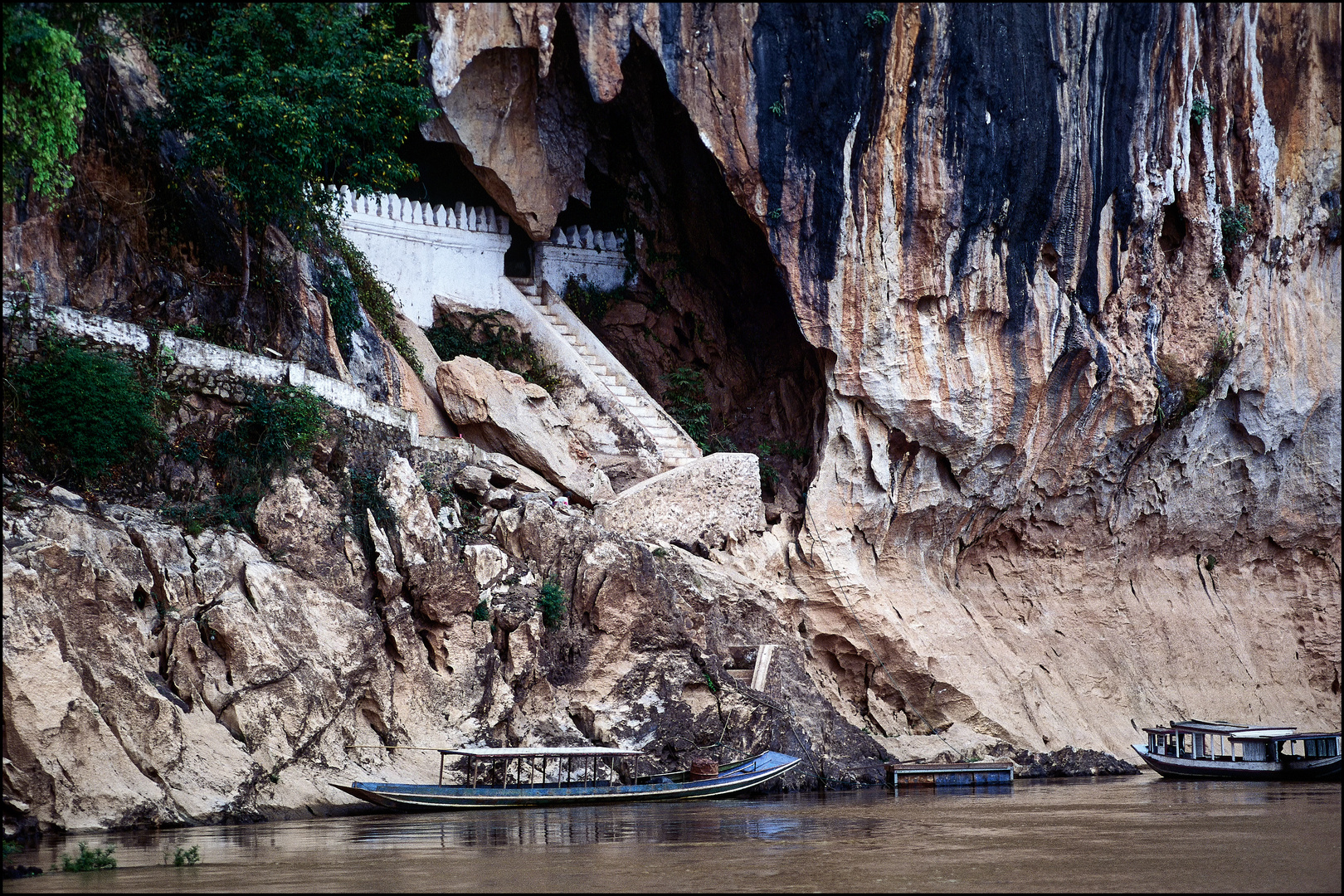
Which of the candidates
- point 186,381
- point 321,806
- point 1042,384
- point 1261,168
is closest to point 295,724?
point 321,806

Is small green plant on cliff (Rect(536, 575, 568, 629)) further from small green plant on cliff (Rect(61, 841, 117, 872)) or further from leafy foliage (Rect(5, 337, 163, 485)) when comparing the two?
small green plant on cliff (Rect(61, 841, 117, 872))

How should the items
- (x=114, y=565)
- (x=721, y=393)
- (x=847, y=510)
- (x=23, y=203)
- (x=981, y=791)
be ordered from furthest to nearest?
(x=721, y=393) < (x=847, y=510) < (x=981, y=791) < (x=23, y=203) < (x=114, y=565)

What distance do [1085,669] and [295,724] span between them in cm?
1834

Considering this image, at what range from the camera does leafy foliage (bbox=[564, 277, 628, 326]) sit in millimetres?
31109

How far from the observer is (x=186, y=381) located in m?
20.4

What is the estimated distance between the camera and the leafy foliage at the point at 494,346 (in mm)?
28141

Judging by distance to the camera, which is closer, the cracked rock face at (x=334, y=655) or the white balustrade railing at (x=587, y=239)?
the cracked rock face at (x=334, y=655)

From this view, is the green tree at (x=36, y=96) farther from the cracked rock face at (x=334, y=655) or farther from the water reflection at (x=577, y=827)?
the water reflection at (x=577, y=827)

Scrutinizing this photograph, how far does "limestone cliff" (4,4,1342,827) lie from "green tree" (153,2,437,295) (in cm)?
164

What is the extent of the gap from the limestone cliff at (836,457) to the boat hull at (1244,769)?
2.33 metres

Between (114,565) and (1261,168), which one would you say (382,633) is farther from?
(1261,168)

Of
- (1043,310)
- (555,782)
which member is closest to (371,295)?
(555,782)

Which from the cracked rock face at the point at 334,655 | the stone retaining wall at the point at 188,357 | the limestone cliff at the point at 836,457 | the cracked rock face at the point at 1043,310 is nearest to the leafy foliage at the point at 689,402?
the limestone cliff at the point at 836,457

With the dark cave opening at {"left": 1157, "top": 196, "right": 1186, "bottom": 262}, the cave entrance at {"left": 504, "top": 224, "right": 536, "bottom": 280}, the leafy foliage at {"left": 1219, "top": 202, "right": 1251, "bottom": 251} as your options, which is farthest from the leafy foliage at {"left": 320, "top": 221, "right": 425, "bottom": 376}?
the leafy foliage at {"left": 1219, "top": 202, "right": 1251, "bottom": 251}
